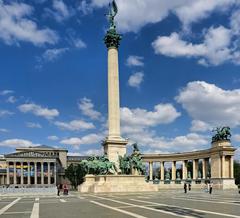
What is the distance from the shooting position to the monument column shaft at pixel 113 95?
2790 inches

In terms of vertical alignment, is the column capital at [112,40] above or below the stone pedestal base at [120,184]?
above

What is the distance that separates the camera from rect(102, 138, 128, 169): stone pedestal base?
68.9m

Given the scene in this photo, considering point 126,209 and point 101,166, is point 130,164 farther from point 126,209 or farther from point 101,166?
point 126,209

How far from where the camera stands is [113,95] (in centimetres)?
7212

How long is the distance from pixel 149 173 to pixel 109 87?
6509 centimetres

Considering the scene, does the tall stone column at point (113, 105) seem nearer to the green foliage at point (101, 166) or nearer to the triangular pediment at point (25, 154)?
the green foliage at point (101, 166)

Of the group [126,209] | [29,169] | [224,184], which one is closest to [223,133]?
[224,184]

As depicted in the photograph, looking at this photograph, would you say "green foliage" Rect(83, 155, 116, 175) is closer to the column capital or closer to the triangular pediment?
the column capital

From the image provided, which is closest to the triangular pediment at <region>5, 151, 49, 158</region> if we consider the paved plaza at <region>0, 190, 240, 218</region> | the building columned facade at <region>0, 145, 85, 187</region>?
the building columned facade at <region>0, 145, 85, 187</region>

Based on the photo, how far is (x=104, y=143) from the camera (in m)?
70.5

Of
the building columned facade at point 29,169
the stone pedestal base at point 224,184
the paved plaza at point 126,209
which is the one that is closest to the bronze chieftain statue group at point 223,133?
the stone pedestal base at point 224,184

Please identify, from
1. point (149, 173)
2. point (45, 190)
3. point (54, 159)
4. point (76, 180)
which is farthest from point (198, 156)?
point (54, 159)

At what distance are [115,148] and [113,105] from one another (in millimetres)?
7629

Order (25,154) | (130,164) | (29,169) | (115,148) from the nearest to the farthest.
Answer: (130,164) < (115,148) < (29,169) < (25,154)
